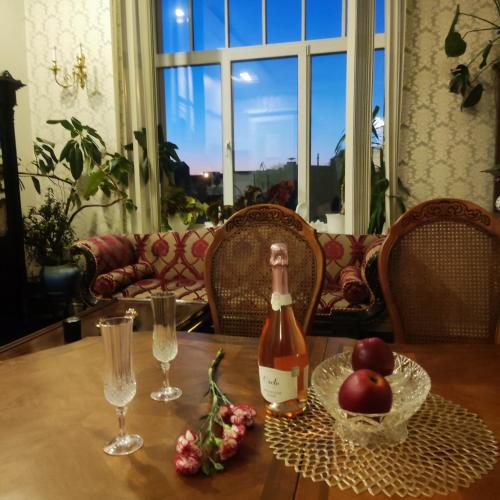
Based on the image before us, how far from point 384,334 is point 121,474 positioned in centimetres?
240

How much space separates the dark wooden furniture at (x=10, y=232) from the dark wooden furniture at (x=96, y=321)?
1.17m

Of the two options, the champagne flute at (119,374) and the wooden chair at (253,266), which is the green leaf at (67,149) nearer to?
the wooden chair at (253,266)

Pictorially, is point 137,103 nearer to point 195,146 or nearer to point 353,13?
point 195,146

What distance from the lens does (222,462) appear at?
583 mm

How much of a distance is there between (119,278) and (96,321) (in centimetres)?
135

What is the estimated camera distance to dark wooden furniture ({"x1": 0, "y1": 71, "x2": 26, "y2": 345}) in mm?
2871

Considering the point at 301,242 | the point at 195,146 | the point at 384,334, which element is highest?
the point at 195,146

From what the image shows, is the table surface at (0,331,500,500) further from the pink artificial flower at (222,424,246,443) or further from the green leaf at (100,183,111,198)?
the green leaf at (100,183,111,198)

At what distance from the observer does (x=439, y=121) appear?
3422mm

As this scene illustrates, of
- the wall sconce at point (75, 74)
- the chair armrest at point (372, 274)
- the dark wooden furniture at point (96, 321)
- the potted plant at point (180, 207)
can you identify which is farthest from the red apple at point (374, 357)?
the wall sconce at point (75, 74)

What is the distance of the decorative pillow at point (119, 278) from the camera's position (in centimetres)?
299

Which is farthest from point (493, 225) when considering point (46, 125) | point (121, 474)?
point (46, 125)

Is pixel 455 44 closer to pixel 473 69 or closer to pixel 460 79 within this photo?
pixel 460 79

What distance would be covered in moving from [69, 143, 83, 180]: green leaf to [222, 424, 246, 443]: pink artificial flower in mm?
3631
